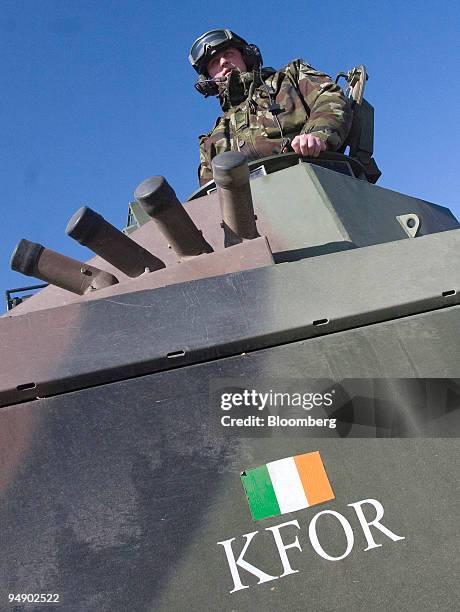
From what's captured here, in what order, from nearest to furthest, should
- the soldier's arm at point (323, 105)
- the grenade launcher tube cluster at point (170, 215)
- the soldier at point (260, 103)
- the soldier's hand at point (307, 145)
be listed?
1. the grenade launcher tube cluster at point (170, 215)
2. the soldier's hand at point (307, 145)
3. the soldier's arm at point (323, 105)
4. the soldier at point (260, 103)

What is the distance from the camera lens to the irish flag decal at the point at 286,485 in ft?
5.09

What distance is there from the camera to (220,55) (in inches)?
222

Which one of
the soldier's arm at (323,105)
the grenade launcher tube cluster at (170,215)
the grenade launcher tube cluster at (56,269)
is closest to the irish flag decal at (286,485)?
the grenade launcher tube cluster at (170,215)

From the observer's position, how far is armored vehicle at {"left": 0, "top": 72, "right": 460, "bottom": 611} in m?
1.48

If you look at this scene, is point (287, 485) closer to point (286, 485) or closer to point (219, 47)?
point (286, 485)

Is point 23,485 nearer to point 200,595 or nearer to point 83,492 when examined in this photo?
point 83,492

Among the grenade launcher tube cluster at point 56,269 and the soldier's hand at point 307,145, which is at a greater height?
the soldier's hand at point 307,145

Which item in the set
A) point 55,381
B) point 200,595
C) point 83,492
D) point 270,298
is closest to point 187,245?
point 270,298

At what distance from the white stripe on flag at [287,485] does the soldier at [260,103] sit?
244cm

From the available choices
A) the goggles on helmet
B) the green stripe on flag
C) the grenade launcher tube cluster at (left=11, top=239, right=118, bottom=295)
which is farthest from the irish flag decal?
the goggles on helmet

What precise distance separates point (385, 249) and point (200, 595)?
0.99 metres

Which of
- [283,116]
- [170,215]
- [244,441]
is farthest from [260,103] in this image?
[244,441]

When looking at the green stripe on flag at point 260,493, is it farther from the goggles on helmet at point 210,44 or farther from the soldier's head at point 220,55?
the goggles on helmet at point 210,44

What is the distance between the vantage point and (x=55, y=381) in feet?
5.66
